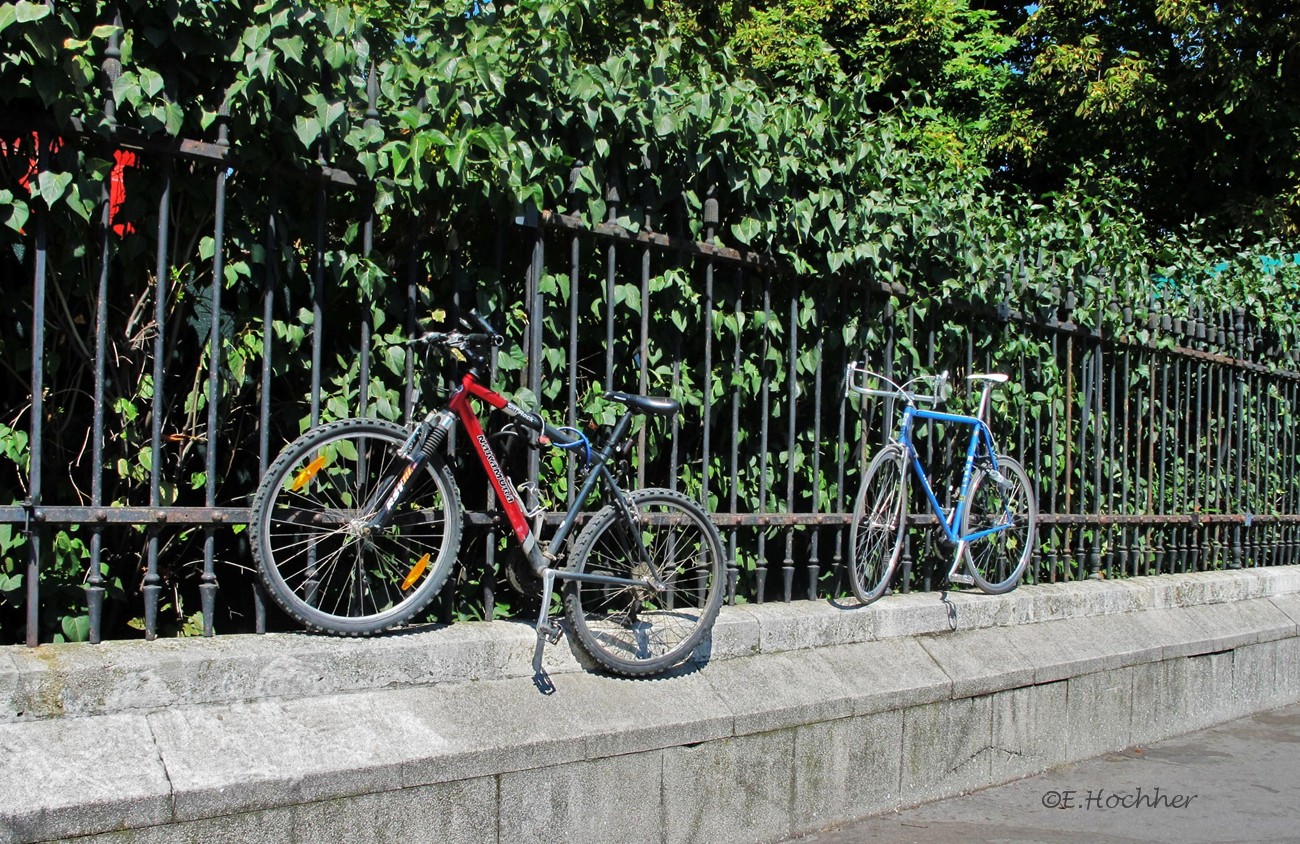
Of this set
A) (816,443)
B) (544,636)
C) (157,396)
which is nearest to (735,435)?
(816,443)

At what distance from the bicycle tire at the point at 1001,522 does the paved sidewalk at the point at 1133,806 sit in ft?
3.12

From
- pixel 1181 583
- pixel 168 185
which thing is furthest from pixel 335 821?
pixel 1181 583

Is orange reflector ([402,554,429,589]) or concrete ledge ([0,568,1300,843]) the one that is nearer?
concrete ledge ([0,568,1300,843])

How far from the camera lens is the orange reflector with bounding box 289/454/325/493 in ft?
11.7

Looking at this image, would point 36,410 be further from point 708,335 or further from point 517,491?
point 708,335

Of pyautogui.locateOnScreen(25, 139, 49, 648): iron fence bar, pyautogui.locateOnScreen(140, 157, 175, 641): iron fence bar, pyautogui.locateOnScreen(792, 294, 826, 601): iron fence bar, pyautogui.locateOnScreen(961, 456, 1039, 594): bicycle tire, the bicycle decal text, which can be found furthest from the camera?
pyautogui.locateOnScreen(961, 456, 1039, 594): bicycle tire

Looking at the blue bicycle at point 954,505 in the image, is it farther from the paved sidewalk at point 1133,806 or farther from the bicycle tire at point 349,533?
the bicycle tire at point 349,533

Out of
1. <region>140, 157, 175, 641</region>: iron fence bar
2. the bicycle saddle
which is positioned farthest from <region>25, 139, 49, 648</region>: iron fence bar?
the bicycle saddle

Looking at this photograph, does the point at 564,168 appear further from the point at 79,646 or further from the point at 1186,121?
the point at 1186,121

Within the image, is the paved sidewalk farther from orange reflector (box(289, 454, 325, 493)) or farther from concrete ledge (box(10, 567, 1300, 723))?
orange reflector (box(289, 454, 325, 493))

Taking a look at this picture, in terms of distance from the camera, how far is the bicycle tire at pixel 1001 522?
6.02 meters

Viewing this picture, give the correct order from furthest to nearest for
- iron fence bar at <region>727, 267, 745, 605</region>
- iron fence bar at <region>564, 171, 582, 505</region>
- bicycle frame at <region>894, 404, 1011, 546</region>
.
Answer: bicycle frame at <region>894, 404, 1011, 546</region>
iron fence bar at <region>727, 267, 745, 605</region>
iron fence bar at <region>564, 171, 582, 505</region>

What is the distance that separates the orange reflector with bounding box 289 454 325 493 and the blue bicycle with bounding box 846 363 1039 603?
2432 mm

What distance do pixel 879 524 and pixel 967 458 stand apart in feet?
2.71
